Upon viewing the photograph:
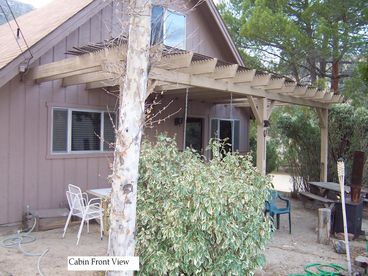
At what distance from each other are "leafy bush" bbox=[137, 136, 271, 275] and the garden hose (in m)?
1.15

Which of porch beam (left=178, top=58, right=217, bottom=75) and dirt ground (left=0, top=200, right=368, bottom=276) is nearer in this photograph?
dirt ground (left=0, top=200, right=368, bottom=276)

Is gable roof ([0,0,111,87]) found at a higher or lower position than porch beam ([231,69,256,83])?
higher

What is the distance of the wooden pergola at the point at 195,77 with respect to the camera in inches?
193

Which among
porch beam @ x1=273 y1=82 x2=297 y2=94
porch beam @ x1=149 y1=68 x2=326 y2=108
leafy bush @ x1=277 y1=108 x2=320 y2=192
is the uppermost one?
porch beam @ x1=273 y1=82 x2=297 y2=94

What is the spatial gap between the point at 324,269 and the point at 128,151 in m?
3.33

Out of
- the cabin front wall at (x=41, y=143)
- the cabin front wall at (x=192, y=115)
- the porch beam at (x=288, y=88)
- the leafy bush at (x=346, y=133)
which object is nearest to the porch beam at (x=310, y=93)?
the porch beam at (x=288, y=88)

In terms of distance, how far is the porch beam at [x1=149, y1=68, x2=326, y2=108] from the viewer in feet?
18.1

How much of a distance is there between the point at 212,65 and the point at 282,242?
301 centimetres

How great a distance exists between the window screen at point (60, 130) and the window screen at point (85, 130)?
152 mm

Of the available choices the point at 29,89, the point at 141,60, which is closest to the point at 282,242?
the point at 141,60

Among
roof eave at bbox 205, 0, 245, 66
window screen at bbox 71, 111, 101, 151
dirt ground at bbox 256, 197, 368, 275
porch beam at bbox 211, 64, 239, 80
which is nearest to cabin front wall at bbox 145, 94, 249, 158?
window screen at bbox 71, 111, 101, 151

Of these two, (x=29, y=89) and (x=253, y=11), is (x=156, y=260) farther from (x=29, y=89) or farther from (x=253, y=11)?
(x=253, y=11)

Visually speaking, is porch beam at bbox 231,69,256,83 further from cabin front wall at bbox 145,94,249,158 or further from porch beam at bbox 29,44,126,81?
porch beam at bbox 29,44,126,81

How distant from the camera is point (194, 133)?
10.3 meters
